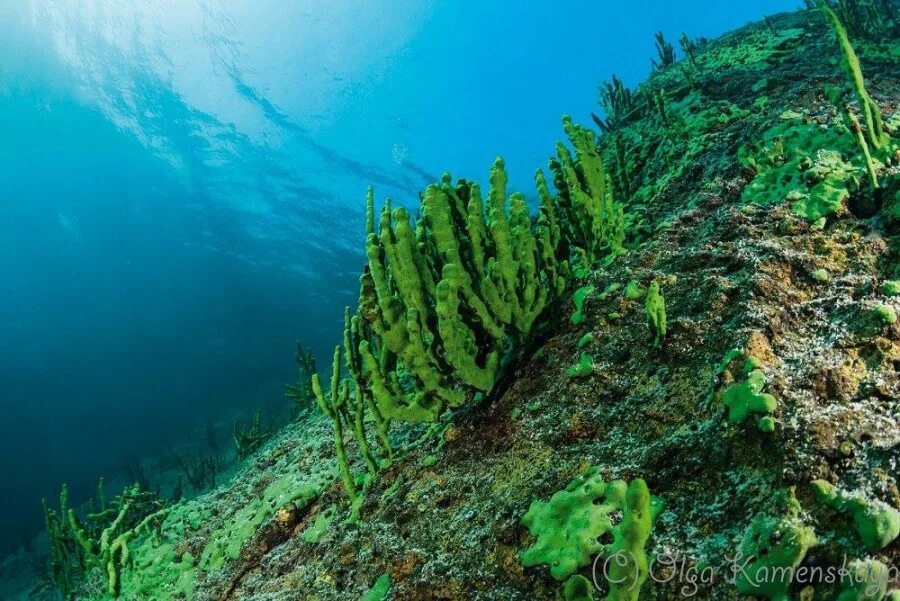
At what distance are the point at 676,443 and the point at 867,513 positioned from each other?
2.15ft

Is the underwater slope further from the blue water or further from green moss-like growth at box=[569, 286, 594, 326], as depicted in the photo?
the blue water

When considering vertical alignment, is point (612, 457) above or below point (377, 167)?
below

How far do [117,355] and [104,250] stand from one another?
1121 cm

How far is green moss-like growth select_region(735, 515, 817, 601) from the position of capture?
1233 millimetres

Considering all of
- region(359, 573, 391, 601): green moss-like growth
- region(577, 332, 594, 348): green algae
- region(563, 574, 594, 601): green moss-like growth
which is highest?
region(577, 332, 594, 348): green algae

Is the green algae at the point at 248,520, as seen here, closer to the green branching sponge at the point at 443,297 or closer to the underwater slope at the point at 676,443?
the underwater slope at the point at 676,443

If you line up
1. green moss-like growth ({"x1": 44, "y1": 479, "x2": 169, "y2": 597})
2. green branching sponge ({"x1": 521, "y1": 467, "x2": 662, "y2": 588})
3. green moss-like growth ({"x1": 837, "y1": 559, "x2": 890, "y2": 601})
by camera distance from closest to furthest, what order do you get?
green moss-like growth ({"x1": 837, "y1": 559, "x2": 890, "y2": 601}), green branching sponge ({"x1": 521, "y1": 467, "x2": 662, "y2": 588}), green moss-like growth ({"x1": 44, "y1": 479, "x2": 169, "y2": 597})

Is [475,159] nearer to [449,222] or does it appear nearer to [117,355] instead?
[117,355]

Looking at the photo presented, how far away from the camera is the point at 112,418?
41.5 meters

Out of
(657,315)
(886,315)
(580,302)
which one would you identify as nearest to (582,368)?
(657,315)

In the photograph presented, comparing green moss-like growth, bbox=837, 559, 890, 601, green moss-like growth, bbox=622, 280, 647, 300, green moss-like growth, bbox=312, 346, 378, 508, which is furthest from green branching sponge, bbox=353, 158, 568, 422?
green moss-like growth, bbox=837, 559, 890, 601

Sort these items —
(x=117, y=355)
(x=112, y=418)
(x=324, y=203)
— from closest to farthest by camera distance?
1. (x=324, y=203)
2. (x=117, y=355)
3. (x=112, y=418)

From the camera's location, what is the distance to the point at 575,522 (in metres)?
1.70

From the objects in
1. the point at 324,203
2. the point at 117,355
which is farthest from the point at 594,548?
the point at 117,355
